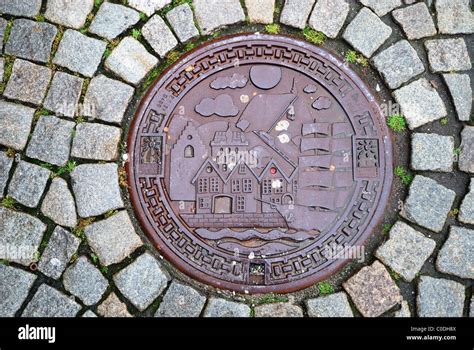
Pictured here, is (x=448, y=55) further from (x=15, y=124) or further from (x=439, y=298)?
(x=15, y=124)

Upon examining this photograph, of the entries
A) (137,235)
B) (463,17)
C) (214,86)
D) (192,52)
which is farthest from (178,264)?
(463,17)

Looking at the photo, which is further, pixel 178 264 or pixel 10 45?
pixel 10 45

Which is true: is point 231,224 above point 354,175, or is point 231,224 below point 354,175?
below

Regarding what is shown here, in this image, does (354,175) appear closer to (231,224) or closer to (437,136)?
(437,136)

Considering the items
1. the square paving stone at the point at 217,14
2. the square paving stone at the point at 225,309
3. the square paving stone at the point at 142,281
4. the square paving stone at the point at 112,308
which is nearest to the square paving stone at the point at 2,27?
the square paving stone at the point at 217,14
